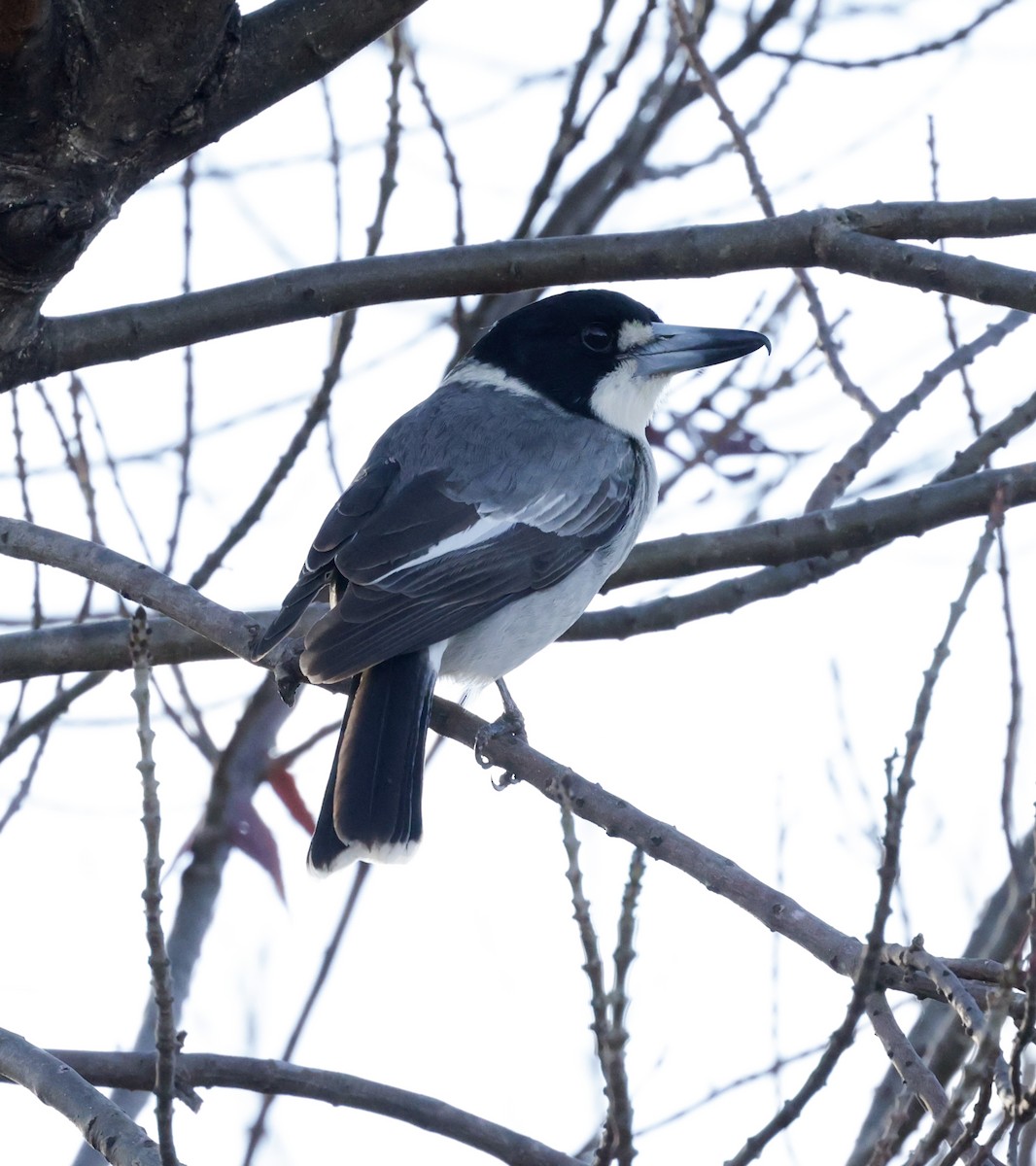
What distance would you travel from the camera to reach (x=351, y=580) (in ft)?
11.9

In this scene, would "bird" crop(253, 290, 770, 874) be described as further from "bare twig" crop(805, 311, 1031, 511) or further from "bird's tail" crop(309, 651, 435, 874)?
"bare twig" crop(805, 311, 1031, 511)

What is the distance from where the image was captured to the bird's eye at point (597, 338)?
4715mm

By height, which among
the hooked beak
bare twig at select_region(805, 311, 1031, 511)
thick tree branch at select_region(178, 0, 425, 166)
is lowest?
thick tree branch at select_region(178, 0, 425, 166)

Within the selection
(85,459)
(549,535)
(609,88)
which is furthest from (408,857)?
(609,88)

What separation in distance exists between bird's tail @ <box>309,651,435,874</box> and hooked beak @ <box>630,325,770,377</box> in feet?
4.59

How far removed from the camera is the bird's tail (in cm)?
335

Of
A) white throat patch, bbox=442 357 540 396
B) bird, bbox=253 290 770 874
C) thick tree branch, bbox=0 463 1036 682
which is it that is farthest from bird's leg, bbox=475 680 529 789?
white throat patch, bbox=442 357 540 396

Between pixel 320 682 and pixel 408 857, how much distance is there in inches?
17.2

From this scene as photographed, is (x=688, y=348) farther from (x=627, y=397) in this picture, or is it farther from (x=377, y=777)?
(x=377, y=777)

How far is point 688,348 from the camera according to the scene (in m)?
4.47

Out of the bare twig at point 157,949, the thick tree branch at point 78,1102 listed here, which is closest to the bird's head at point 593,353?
the thick tree branch at point 78,1102

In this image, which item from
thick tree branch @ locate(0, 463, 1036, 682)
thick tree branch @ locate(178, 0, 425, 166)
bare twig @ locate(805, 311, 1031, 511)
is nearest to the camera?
thick tree branch @ locate(178, 0, 425, 166)

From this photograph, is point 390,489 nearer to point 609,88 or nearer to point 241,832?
point 241,832

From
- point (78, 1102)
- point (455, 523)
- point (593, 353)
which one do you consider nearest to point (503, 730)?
point (455, 523)
